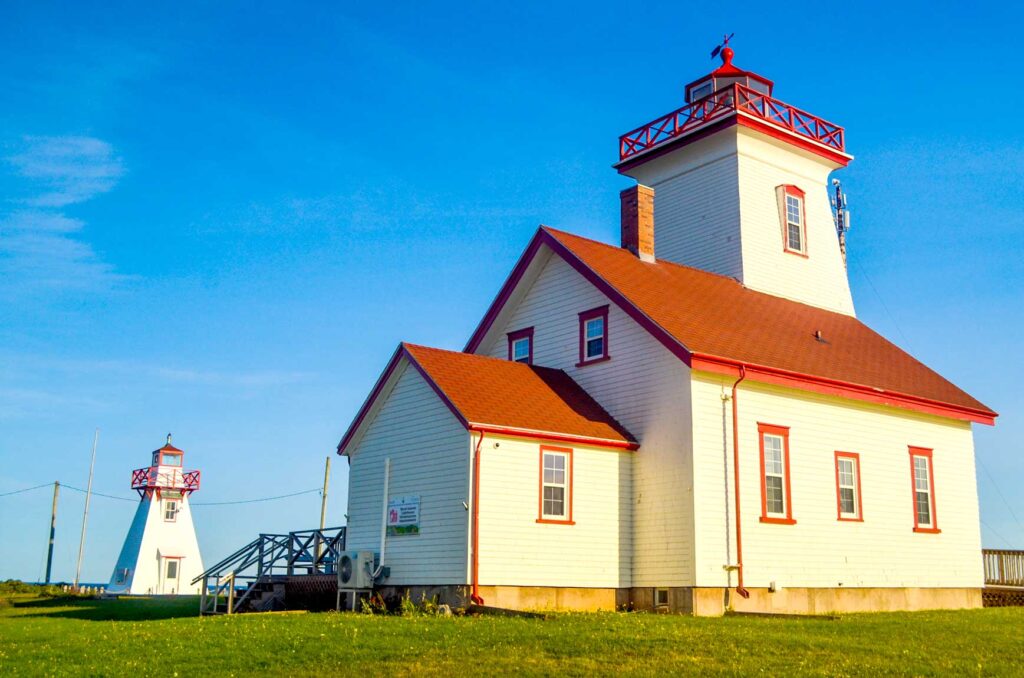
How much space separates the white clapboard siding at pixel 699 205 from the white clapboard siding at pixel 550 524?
10.1 m

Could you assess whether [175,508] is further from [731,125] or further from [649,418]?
[649,418]

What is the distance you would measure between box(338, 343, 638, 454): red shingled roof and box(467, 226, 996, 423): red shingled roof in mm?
2414

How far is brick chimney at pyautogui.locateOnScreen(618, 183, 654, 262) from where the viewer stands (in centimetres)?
2909

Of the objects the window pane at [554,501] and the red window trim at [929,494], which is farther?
the red window trim at [929,494]

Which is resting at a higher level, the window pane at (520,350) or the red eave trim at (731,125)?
the red eave trim at (731,125)

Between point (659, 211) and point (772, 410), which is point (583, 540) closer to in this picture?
point (772, 410)

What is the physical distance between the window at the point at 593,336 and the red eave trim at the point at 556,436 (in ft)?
8.03

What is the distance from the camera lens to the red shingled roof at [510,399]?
72.0 feet

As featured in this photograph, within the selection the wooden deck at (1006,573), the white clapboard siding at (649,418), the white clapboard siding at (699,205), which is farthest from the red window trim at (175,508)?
the wooden deck at (1006,573)

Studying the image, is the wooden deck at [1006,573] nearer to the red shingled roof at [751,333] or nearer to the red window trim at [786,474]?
the red shingled roof at [751,333]

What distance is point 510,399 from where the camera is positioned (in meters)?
23.1

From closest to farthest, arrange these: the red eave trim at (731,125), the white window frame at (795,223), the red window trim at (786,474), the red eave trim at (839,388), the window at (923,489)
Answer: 1. the red eave trim at (839,388)
2. the red window trim at (786,474)
3. the window at (923,489)
4. the red eave trim at (731,125)
5. the white window frame at (795,223)

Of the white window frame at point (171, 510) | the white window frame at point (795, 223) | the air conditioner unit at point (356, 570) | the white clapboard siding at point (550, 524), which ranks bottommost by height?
the air conditioner unit at point (356, 570)

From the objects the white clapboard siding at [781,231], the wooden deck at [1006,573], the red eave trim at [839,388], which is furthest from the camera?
the white clapboard siding at [781,231]
